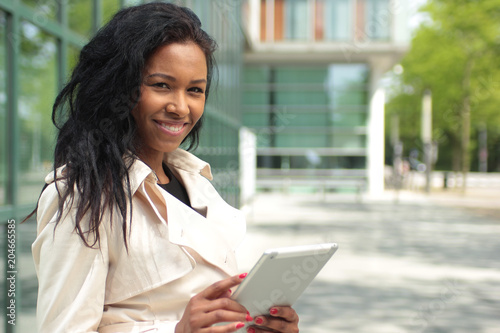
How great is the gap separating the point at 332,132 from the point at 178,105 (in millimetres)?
24055

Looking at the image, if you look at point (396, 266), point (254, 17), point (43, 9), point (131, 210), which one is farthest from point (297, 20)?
point (131, 210)

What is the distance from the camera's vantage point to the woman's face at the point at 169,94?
151cm

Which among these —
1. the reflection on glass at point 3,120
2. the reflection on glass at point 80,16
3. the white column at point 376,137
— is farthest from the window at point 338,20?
the reflection on glass at point 3,120

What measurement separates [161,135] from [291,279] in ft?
1.65

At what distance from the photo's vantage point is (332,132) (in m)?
25.3

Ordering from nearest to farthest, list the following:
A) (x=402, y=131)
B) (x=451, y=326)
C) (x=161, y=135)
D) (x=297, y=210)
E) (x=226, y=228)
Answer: (x=161, y=135) < (x=226, y=228) < (x=451, y=326) < (x=297, y=210) < (x=402, y=131)

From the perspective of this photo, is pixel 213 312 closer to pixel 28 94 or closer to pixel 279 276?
pixel 279 276

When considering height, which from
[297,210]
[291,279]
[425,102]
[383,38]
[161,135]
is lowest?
[297,210]

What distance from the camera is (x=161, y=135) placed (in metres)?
1.60

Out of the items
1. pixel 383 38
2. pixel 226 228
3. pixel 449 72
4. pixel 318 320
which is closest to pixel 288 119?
pixel 383 38

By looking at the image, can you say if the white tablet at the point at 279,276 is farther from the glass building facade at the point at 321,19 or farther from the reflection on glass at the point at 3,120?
the glass building facade at the point at 321,19

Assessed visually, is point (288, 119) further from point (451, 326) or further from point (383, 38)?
point (451, 326)

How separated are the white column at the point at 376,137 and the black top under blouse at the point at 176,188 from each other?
76.2 ft

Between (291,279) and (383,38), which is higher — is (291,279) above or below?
below
